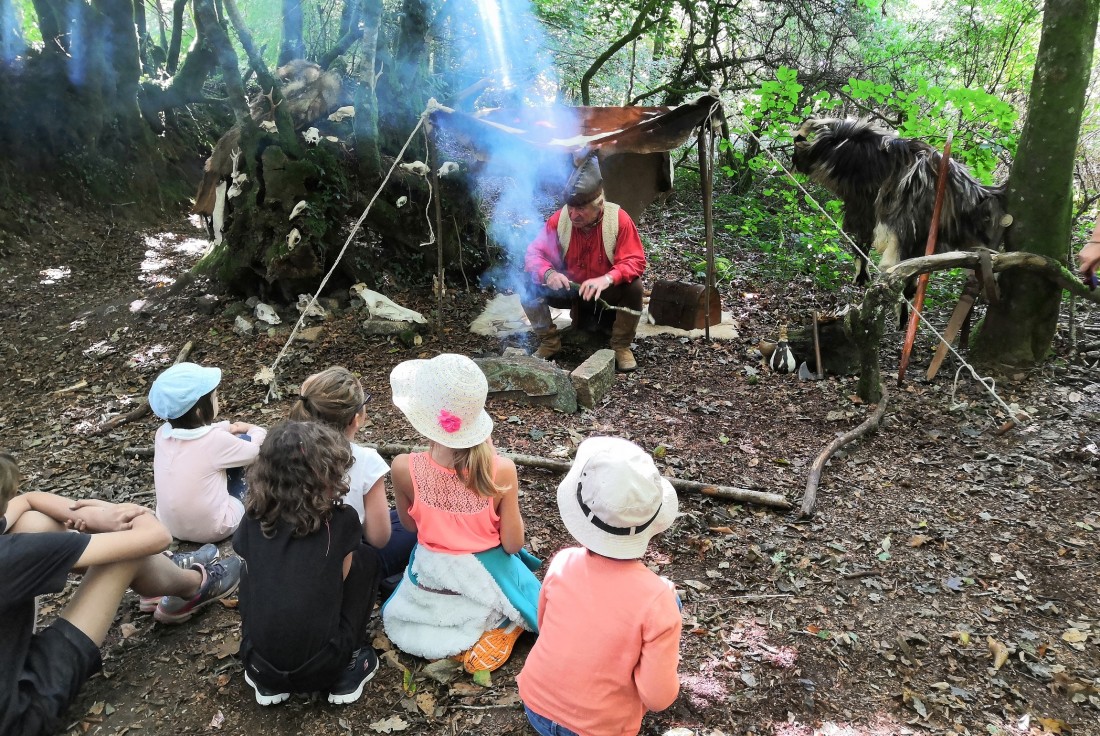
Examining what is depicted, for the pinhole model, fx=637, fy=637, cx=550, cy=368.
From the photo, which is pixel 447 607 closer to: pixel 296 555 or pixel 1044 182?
pixel 296 555

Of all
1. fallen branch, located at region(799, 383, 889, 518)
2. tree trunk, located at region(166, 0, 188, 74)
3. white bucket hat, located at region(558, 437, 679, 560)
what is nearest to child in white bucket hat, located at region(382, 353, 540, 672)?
white bucket hat, located at region(558, 437, 679, 560)

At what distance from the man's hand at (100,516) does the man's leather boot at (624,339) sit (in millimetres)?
3557

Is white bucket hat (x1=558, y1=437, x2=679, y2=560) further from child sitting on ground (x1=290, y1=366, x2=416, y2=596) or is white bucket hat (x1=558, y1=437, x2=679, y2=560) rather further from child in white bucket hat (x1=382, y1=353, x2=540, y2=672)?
child sitting on ground (x1=290, y1=366, x2=416, y2=596)

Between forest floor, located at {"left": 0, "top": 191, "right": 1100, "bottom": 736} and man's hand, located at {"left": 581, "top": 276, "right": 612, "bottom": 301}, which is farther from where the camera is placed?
man's hand, located at {"left": 581, "top": 276, "right": 612, "bottom": 301}

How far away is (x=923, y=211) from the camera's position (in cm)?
482

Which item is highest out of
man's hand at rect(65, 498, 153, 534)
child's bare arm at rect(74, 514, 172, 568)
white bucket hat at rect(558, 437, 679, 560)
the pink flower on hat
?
white bucket hat at rect(558, 437, 679, 560)

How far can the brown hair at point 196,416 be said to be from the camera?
2738 millimetres

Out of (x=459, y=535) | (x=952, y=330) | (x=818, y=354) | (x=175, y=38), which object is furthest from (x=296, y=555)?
(x=175, y=38)

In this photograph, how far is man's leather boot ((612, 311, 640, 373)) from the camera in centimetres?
516

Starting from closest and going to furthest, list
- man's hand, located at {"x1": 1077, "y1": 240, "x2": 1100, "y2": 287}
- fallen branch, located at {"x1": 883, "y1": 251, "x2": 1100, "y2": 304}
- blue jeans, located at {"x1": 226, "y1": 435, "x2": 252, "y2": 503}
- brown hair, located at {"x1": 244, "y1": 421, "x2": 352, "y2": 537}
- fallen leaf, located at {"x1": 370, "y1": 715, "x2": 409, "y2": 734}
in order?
brown hair, located at {"x1": 244, "y1": 421, "x2": 352, "y2": 537} < fallen leaf, located at {"x1": 370, "y1": 715, "x2": 409, "y2": 734} < blue jeans, located at {"x1": 226, "y1": 435, "x2": 252, "y2": 503} < man's hand, located at {"x1": 1077, "y1": 240, "x2": 1100, "y2": 287} < fallen branch, located at {"x1": 883, "y1": 251, "x2": 1100, "y2": 304}

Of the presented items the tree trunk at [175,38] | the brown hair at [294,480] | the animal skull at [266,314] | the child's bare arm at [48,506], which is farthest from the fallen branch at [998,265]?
the tree trunk at [175,38]

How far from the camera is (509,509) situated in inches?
92.4

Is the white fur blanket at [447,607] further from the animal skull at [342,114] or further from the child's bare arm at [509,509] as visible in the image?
the animal skull at [342,114]

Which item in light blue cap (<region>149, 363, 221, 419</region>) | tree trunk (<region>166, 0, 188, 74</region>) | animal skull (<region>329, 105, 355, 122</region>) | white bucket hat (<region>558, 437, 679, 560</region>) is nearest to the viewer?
white bucket hat (<region>558, 437, 679, 560</region>)
